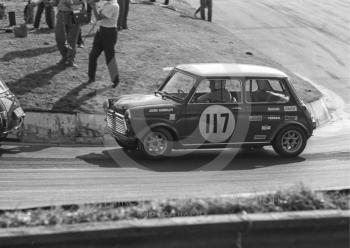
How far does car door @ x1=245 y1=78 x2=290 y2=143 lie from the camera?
11164 millimetres

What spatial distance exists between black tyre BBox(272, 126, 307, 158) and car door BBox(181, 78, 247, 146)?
721 mm

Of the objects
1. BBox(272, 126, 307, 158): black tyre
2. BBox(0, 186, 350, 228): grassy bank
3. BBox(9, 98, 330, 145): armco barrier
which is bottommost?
BBox(9, 98, 330, 145): armco barrier

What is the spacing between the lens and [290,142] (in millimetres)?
→ 11438

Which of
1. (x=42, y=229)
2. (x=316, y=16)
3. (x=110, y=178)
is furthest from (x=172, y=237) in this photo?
(x=316, y=16)

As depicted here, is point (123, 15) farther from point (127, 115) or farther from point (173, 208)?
point (173, 208)

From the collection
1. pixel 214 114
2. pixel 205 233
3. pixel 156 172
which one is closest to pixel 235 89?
pixel 214 114

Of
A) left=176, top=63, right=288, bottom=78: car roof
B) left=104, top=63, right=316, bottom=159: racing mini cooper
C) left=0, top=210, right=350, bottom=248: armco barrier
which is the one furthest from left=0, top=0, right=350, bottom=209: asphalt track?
left=0, top=210, right=350, bottom=248: armco barrier

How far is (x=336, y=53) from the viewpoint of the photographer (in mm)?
23141

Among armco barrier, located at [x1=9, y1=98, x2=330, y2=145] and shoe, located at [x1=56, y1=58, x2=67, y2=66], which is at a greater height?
shoe, located at [x1=56, y1=58, x2=67, y2=66]

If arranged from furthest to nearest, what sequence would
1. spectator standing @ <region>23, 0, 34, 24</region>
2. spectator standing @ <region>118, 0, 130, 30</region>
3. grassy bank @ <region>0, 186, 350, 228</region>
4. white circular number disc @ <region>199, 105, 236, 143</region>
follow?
spectator standing @ <region>23, 0, 34, 24</region>
spectator standing @ <region>118, 0, 130, 30</region>
white circular number disc @ <region>199, 105, 236, 143</region>
grassy bank @ <region>0, 186, 350, 228</region>

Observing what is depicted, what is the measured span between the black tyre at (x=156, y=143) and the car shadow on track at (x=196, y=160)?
0.43 ft

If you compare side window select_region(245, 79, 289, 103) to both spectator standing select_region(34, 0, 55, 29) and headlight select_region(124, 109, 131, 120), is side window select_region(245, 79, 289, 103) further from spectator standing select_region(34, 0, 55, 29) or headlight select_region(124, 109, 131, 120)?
spectator standing select_region(34, 0, 55, 29)

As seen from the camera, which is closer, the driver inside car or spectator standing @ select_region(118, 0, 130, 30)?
the driver inside car

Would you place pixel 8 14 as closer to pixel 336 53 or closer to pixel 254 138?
pixel 254 138
